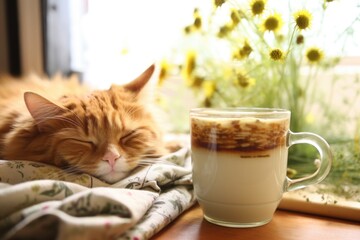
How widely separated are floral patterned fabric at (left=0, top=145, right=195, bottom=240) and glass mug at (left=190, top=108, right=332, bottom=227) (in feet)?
0.34

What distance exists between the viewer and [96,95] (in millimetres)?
916

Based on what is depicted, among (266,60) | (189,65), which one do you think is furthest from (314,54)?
(189,65)

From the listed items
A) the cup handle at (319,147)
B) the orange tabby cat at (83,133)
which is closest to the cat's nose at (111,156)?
the orange tabby cat at (83,133)

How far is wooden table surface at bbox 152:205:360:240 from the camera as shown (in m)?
0.68

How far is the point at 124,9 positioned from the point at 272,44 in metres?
0.76

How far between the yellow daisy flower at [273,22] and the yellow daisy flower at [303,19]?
0.07 meters

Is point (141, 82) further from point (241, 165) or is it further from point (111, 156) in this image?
point (241, 165)

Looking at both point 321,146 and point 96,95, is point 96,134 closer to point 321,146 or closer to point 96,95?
point 96,95

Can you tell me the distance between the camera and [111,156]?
2.57ft

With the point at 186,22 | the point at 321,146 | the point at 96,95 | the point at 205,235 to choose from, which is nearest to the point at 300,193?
the point at 321,146

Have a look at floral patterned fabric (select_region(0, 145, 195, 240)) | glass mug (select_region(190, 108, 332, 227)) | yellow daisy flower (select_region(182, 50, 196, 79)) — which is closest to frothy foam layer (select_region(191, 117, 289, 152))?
glass mug (select_region(190, 108, 332, 227))

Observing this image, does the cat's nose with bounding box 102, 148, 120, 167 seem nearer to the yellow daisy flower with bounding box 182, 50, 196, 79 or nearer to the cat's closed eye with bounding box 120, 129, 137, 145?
the cat's closed eye with bounding box 120, 129, 137, 145

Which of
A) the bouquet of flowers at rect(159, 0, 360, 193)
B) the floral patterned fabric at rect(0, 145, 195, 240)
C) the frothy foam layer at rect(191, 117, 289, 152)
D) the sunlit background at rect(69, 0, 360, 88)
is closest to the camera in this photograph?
the floral patterned fabric at rect(0, 145, 195, 240)

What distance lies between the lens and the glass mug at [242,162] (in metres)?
0.66
